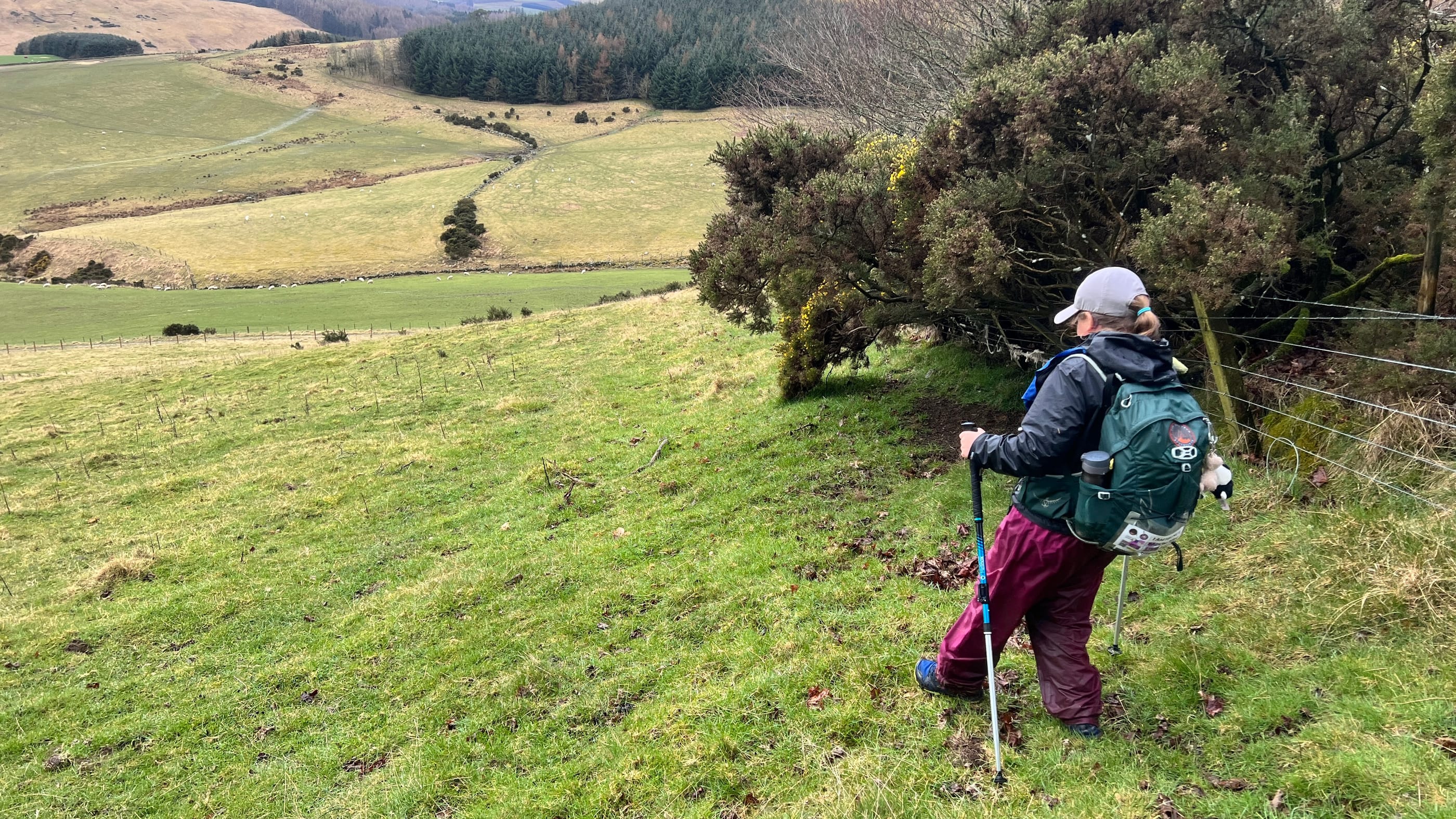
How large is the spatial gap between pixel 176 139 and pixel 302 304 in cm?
8864

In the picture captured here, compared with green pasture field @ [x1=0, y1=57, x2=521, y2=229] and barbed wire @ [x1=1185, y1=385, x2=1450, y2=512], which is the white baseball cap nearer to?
barbed wire @ [x1=1185, y1=385, x2=1450, y2=512]

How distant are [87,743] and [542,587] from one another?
5.38 metres

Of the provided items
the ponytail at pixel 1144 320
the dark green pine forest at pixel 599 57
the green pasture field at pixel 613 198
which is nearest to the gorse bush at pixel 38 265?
the green pasture field at pixel 613 198

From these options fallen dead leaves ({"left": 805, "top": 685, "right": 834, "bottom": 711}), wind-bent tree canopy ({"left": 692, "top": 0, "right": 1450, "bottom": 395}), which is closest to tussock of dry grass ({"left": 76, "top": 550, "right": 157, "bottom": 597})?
wind-bent tree canopy ({"left": 692, "top": 0, "right": 1450, "bottom": 395})

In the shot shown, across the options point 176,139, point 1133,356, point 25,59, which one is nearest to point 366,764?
point 1133,356

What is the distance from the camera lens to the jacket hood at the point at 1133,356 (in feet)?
13.4

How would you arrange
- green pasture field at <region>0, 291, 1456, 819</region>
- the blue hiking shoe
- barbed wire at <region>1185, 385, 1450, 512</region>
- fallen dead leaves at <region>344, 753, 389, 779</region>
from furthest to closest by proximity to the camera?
fallen dead leaves at <region>344, 753, 389, 779</region> → barbed wire at <region>1185, 385, 1450, 512</region> → the blue hiking shoe → green pasture field at <region>0, 291, 1456, 819</region>

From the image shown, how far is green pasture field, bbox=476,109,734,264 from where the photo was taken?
70062 mm

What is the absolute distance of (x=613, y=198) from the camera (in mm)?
84375

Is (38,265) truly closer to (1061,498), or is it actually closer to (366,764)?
(366,764)

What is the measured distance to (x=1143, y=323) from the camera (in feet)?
13.9

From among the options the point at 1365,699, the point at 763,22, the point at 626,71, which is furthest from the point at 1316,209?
the point at 626,71

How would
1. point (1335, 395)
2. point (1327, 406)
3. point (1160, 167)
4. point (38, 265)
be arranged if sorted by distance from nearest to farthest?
1. point (1335, 395)
2. point (1327, 406)
3. point (1160, 167)
4. point (38, 265)

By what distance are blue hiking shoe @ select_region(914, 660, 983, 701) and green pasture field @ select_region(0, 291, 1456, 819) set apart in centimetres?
9
